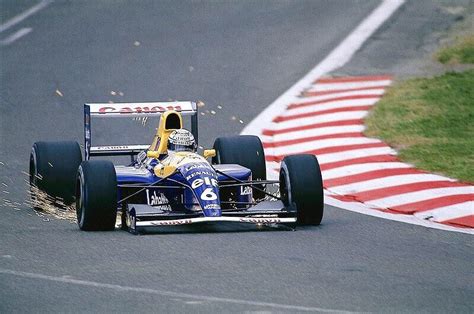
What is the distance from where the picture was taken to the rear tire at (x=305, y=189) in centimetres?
1172

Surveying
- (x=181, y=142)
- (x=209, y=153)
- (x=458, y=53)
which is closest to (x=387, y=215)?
(x=209, y=153)

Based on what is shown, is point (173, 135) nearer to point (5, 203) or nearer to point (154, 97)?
point (5, 203)

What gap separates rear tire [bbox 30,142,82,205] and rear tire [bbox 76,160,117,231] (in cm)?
129

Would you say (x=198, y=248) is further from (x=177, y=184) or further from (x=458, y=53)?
(x=458, y=53)

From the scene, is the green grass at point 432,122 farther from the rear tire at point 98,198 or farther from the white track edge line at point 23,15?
the white track edge line at point 23,15

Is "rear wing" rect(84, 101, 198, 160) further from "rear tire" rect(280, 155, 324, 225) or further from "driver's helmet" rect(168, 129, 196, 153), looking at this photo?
"rear tire" rect(280, 155, 324, 225)

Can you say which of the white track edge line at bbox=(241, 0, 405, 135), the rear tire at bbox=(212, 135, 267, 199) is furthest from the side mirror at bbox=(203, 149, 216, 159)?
the white track edge line at bbox=(241, 0, 405, 135)

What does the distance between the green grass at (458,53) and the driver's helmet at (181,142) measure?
9.89 meters

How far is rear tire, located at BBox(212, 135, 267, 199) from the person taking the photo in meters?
13.0

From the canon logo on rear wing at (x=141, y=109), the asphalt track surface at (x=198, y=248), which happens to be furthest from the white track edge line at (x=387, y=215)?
the canon logo on rear wing at (x=141, y=109)

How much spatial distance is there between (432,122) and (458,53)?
4826 millimetres

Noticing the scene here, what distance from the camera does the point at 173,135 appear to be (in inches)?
481

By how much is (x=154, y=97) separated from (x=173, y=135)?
788 cm

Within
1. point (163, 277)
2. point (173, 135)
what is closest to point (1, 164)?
point (173, 135)
